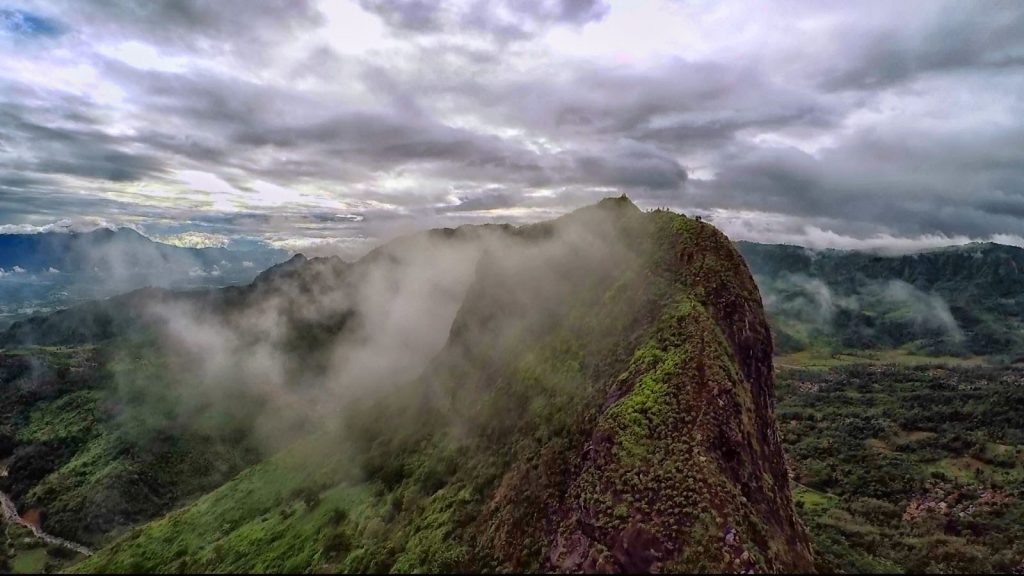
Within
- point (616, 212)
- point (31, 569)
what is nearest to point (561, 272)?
point (616, 212)

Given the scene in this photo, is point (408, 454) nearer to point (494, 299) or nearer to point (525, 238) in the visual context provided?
point (494, 299)

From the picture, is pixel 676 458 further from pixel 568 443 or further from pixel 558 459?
pixel 558 459

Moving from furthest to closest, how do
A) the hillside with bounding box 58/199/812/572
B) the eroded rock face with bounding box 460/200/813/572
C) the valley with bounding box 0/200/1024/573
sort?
the valley with bounding box 0/200/1024/573
the hillside with bounding box 58/199/812/572
the eroded rock face with bounding box 460/200/813/572

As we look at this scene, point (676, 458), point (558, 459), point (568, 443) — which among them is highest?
point (676, 458)

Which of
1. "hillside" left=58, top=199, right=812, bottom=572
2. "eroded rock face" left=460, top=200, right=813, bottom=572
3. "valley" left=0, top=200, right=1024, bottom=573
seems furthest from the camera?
"valley" left=0, top=200, right=1024, bottom=573

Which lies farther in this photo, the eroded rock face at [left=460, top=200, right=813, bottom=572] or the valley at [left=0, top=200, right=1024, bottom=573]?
the valley at [left=0, top=200, right=1024, bottom=573]

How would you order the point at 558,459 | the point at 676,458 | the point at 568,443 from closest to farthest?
1. the point at 676,458
2. the point at 558,459
3. the point at 568,443

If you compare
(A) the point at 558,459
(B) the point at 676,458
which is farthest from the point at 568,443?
(B) the point at 676,458

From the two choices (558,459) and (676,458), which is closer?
(676,458)

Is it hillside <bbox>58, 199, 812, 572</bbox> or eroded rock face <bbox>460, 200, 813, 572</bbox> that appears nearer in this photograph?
eroded rock face <bbox>460, 200, 813, 572</bbox>
